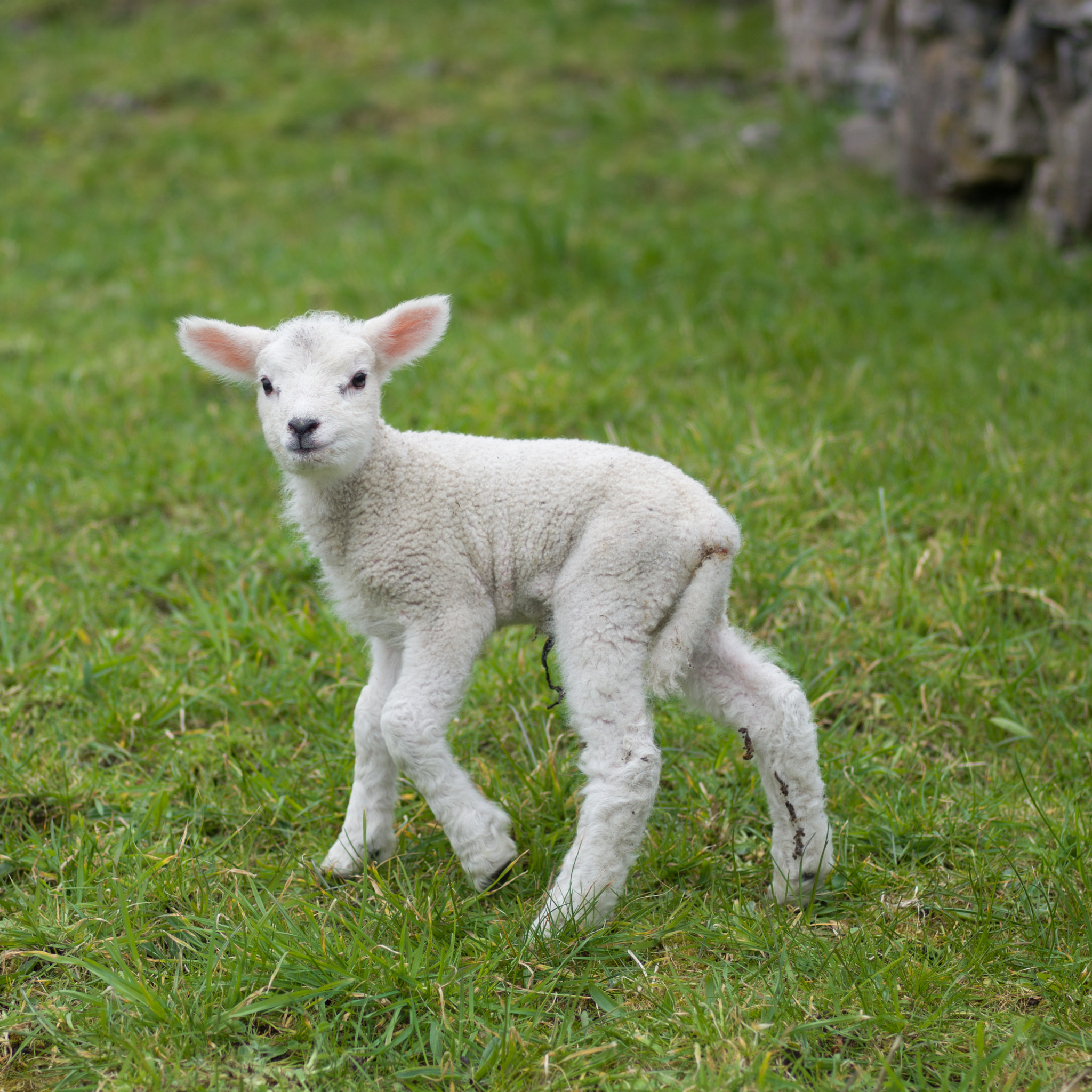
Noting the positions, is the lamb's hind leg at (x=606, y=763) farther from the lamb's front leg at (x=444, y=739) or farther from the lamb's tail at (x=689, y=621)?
the lamb's front leg at (x=444, y=739)

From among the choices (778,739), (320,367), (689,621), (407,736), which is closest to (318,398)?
(320,367)

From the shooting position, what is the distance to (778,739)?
2.83 m

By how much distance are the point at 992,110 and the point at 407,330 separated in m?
5.74

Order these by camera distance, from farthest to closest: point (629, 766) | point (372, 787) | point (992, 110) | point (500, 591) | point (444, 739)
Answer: point (992, 110)
point (372, 787)
point (500, 591)
point (444, 739)
point (629, 766)

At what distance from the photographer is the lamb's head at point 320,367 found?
273cm

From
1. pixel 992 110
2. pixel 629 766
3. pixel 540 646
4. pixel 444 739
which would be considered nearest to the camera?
pixel 629 766

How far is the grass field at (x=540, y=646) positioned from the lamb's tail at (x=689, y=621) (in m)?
0.63

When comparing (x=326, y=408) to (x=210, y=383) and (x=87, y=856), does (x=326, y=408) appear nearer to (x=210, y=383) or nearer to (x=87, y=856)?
(x=87, y=856)

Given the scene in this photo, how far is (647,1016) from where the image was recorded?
8.54ft

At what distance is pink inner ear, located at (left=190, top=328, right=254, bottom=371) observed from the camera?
299cm

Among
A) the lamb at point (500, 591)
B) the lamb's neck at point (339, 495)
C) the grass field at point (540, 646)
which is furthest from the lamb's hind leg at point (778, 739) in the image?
the lamb's neck at point (339, 495)

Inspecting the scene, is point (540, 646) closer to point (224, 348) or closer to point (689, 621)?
point (689, 621)

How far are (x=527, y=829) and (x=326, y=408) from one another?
129 cm

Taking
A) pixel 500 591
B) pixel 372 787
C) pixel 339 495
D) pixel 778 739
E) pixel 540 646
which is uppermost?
pixel 339 495
